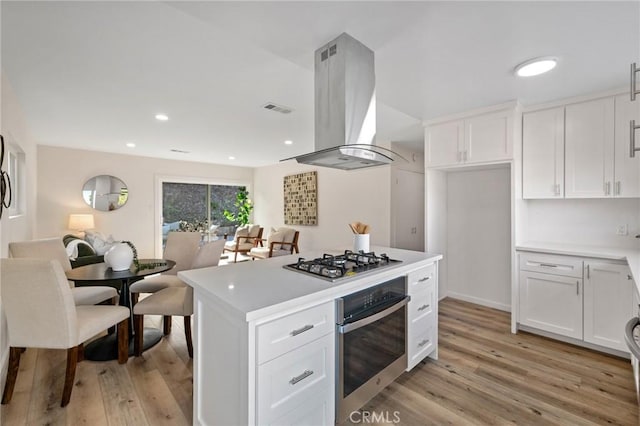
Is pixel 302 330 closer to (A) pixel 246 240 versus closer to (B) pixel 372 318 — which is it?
(B) pixel 372 318

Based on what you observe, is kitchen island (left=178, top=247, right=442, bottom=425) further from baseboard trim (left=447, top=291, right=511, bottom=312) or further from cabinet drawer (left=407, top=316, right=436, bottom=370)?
baseboard trim (left=447, top=291, right=511, bottom=312)

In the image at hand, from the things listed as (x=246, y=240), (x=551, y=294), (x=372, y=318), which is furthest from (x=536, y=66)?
(x=246, y=240)

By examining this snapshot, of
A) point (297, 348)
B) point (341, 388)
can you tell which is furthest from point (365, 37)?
point (341, 388)

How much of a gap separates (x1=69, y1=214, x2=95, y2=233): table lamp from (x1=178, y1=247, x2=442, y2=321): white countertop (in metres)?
4.79

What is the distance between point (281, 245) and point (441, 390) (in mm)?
4297

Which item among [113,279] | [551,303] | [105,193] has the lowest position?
[551,303]

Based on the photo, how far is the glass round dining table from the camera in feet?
7.58

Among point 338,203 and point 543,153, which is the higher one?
point 543,153

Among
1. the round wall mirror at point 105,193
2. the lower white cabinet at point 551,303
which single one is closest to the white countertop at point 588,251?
the lower white cabinet at point 551,303

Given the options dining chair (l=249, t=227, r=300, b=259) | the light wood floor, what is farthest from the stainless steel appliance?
dining chair (l=249, t=227, r=300, b=259)

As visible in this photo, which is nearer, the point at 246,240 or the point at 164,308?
the point at 164,308

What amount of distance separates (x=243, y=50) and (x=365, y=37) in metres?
0.85

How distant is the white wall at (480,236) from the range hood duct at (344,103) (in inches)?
93.3

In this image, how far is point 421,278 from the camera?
2.21 metres
